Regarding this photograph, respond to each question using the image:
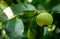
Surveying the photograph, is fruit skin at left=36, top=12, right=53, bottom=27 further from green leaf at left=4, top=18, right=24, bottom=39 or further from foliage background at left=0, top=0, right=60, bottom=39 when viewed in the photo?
green leaf at left=4, top=18, right=24, bottom=39

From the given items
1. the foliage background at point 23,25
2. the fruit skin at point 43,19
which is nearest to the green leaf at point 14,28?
the foliage background at point 23,25

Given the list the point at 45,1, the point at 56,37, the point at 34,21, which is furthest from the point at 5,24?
the point at 45,1

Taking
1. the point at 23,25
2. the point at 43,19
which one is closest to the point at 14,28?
the point at 23,25

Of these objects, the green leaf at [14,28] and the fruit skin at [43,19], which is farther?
A: the green leaf at [14,28]

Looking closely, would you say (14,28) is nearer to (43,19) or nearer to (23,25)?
(23,25)

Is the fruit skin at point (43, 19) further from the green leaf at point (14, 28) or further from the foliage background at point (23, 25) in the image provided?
the green leaf at point (14, 28)
